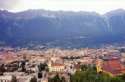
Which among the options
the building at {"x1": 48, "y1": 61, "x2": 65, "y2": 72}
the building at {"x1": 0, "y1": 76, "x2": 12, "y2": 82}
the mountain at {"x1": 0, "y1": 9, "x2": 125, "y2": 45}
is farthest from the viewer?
the mountain at {"x1": 0, "y1": 9, "x2": 125, "y2": 45}

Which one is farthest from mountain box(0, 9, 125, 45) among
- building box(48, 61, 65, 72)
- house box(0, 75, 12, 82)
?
house box(0, 75, 12, 82)

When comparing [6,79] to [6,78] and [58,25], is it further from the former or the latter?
[58,25]

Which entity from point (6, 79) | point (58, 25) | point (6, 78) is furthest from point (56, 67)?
point (58, 25)

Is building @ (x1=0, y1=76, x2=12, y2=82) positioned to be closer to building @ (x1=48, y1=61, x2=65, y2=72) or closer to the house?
the house

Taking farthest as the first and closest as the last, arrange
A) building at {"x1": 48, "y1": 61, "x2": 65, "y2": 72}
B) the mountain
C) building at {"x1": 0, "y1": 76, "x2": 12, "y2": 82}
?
the mountain → building at {"x1": 48, "y1": 61, "x2": 65, "y2": 72} → building at {"x1": 0, "y1": 76, "x2": 12, "y2": 82}

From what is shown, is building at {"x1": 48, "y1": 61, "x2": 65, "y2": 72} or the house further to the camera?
building at {"x1": 48, "y1": 61, "x2": 65, "y2": 72}

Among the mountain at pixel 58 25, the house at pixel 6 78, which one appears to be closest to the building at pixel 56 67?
the house at pixel 6 78

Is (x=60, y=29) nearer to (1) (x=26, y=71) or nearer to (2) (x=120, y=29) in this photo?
(2) (x=120, y=29)

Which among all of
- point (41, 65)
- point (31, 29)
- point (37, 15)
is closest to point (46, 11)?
point (37, 15)
